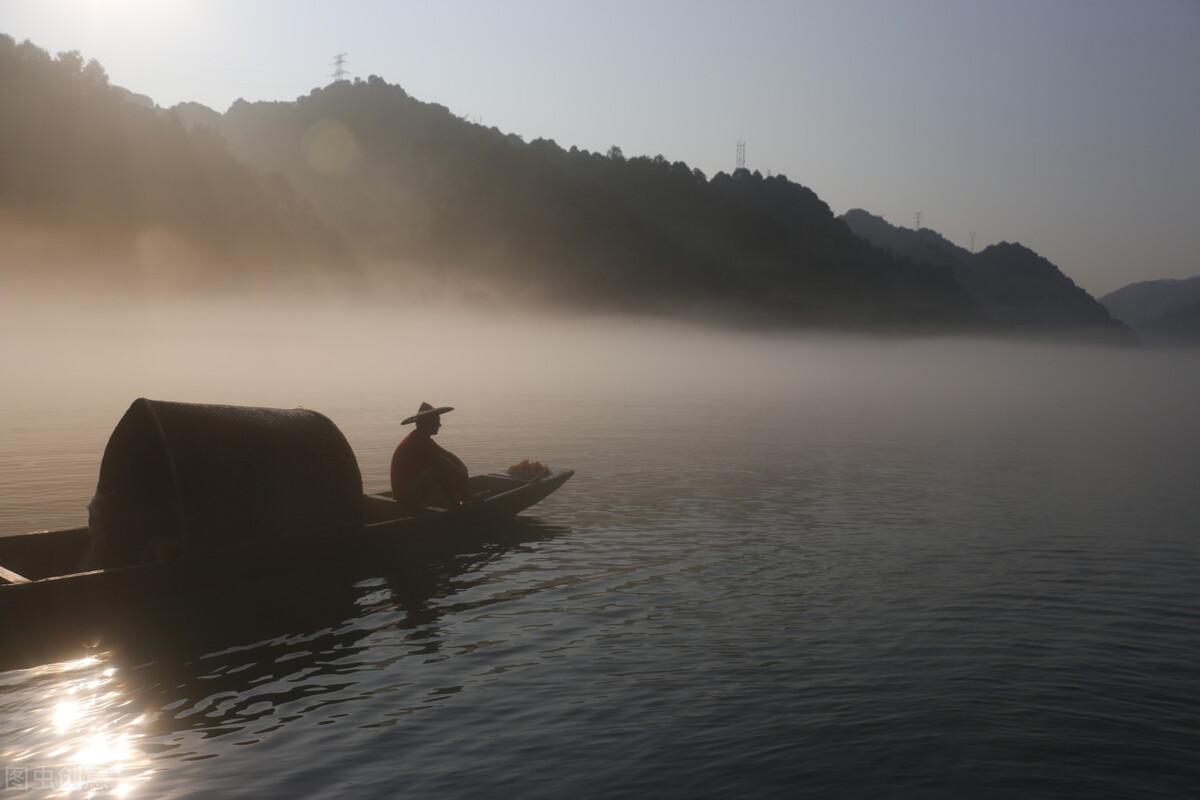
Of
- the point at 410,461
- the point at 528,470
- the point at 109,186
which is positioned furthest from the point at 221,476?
the point at 109,186

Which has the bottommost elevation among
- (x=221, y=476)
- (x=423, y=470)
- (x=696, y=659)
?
(x=696, y=659)

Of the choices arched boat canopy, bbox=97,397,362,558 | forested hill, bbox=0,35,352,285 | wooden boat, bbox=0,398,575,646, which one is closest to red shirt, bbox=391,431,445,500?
wooden boat, bbox=0,398,575,646

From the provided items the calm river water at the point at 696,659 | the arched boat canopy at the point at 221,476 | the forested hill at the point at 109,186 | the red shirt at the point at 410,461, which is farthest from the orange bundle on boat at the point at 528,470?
the forested hill at the point at 109,186

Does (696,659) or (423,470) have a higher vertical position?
(423,470)

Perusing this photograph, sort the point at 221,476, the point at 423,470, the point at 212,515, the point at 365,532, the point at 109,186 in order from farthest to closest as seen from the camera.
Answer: the point at 109,186
the point at 423,470
the point at 365,532
the point at 221,476
the point at 212,515

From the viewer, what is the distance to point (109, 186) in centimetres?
12381

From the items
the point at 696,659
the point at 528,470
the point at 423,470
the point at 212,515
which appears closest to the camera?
the point at 696,659

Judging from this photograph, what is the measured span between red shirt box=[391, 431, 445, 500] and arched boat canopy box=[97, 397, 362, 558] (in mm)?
1946

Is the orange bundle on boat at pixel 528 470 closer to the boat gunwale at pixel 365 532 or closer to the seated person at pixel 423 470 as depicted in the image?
the boat gunwale at pixel 365 532

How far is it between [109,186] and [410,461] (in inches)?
4821

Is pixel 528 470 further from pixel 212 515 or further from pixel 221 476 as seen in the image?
pixel 212 515

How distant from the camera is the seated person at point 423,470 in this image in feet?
59.6

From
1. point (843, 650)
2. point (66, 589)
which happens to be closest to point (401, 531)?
point (66, 589)

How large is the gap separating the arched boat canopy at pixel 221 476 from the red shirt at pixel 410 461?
195 cm
